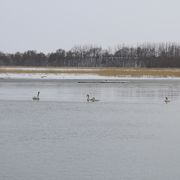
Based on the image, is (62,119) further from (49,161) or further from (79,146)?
(49,161)

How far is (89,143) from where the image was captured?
13.4 m

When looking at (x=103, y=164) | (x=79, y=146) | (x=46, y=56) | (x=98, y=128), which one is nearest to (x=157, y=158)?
(x=103, y=164)

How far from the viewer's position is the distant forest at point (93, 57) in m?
113

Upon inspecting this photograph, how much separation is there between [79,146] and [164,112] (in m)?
9.38

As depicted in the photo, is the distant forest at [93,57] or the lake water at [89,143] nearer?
the lake water at [89,143]

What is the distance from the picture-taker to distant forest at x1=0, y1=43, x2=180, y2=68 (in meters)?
113

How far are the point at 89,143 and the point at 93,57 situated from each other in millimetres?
108629

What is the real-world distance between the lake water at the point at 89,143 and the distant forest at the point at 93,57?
291ft

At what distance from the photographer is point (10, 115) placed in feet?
64.1

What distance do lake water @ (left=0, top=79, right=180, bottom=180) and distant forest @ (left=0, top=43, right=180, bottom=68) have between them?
3489 inches

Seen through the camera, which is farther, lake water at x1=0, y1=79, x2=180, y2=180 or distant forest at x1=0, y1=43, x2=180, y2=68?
distant forest at x1=0, y1=43, x2=180, y2=68

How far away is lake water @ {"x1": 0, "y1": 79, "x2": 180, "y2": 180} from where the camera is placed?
34.0 feet

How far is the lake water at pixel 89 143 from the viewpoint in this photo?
10.4 metres

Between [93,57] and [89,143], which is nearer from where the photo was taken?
[89,143]
